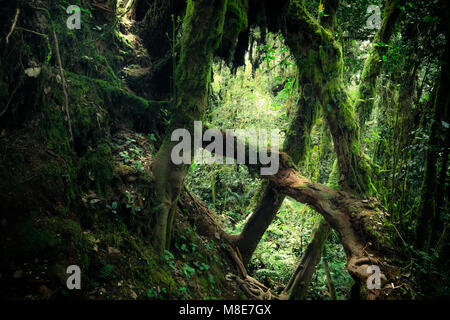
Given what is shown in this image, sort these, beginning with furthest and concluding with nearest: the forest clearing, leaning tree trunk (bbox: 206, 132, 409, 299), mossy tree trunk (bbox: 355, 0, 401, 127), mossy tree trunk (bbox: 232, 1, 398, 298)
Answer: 1. mossy tree trunk (bbox: 355, 0, 401, 127)
2. mossy tree trunk (bbox: 232, 1, 398, 298)
3. leaning tree trunk (bbox: 206, 132, 409, 299)
4. the forest clearing

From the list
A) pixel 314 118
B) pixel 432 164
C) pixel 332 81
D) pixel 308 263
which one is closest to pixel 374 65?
pixel 332 81

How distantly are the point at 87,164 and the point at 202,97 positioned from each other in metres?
2.04

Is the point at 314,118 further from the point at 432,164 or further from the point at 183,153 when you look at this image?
the point at 183,153

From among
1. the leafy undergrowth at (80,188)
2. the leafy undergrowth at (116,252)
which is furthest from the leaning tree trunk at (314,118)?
the leafy undergrowth at (80,188)

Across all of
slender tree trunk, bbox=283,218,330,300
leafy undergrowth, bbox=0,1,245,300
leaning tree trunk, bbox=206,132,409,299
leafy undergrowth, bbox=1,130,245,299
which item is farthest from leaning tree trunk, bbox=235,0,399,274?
leafy undergrowth, bbox=0,1,245,300

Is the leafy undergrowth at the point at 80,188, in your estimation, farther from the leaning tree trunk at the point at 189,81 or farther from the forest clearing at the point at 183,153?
the leaning tree trunk at the point at 189,81

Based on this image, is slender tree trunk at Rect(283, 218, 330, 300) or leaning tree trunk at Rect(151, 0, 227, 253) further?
slender tree trunk at Rect(283, 218, 330, 300)

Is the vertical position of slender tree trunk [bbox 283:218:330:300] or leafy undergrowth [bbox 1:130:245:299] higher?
leafy undergrowth [bbox 1:130:245:299]

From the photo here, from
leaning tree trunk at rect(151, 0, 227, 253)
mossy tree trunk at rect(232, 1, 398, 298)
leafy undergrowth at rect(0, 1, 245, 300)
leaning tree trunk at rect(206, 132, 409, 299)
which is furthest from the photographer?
mossy tree trunk at rect(232, 1, 398, 298)

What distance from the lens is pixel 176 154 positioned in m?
4.12

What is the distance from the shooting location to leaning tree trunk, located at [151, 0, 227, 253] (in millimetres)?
4113

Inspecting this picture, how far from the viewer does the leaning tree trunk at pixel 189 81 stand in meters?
4.11

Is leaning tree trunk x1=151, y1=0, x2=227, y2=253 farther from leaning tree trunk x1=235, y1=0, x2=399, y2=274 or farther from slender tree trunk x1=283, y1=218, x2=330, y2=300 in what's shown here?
slender tree trunk x1=283, y1=218, x2=330, y2=300

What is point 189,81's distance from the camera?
13.9 feet
